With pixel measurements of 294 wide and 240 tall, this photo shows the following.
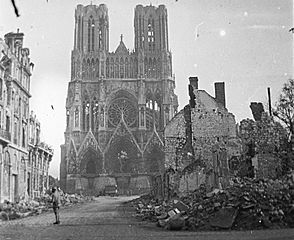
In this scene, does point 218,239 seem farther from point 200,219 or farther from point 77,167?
point 77,167

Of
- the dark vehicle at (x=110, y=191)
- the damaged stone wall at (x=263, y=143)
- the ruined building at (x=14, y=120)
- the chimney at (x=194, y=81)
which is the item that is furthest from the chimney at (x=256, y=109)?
the dark vehicle at (x=110, y=191)

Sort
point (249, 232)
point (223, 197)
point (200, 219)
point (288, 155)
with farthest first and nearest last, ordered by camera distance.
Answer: point (288, 155), point (223, 197), point (200, 219), point (249, 232)

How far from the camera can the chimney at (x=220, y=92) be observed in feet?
90.9

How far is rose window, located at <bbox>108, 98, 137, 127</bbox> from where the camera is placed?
67.6 m

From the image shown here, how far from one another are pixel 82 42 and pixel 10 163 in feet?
145

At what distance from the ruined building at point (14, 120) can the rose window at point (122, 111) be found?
29.9 m

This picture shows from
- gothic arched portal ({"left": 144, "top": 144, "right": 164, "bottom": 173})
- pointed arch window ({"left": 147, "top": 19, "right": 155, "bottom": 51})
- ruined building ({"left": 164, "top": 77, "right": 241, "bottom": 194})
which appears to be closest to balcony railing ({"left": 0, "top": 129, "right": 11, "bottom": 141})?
ruined building ({"left": 164, "top": 77, "right": 241, "bottom": 194})

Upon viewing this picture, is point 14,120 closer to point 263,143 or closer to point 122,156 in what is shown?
point 263,143

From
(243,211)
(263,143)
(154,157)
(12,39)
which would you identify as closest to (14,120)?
(12,39)

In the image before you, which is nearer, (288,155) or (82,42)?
(288,155)

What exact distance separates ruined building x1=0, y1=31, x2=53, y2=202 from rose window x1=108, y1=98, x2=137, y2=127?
29858mm

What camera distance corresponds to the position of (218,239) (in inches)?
356

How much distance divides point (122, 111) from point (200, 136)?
A: 42983mm

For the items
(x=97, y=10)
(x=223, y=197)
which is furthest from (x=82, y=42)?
(x=223, y=197)
